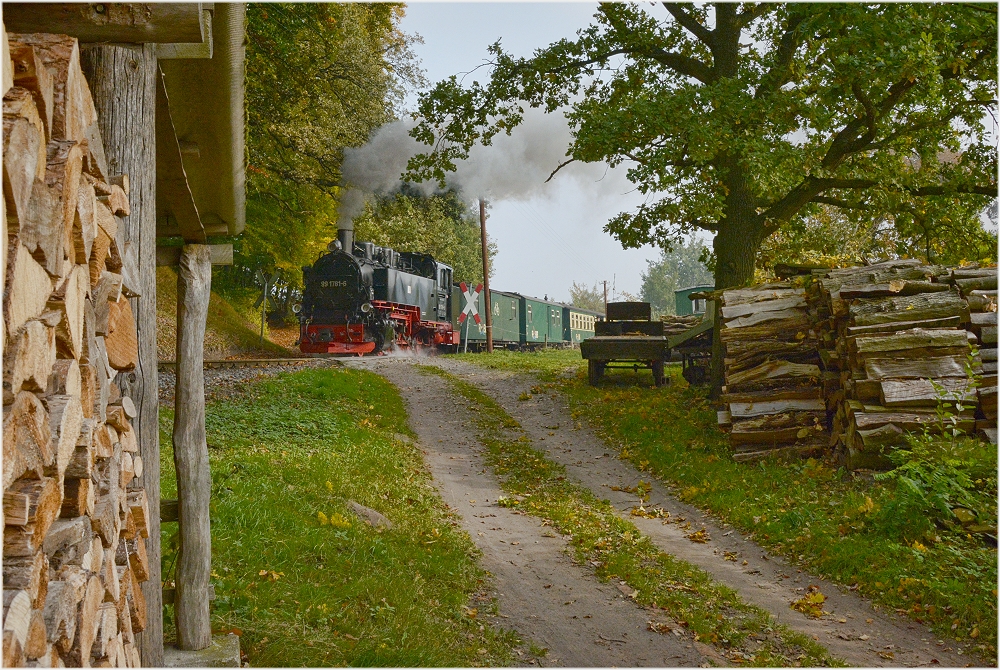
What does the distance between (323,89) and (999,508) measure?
14.5 meters

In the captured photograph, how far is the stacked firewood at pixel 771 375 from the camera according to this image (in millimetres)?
9680

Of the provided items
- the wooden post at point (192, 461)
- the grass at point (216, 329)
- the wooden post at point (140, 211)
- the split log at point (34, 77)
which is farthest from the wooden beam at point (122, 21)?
the grass at point (216, 329)

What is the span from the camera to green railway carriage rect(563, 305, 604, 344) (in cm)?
4344

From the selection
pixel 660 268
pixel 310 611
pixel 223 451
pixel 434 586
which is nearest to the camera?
pixel 310 611

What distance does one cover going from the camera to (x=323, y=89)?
54.0ft

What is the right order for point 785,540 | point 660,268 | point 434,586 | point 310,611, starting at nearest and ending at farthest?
point 310,611, point 434,586, point 785,540, point 660,268

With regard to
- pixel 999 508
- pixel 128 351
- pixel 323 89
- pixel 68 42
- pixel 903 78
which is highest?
pixel 323 89

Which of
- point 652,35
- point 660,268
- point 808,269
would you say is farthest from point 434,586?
point 660,268

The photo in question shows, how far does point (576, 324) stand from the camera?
45875mm

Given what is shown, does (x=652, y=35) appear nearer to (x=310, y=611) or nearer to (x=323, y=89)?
(x=323, y=89)

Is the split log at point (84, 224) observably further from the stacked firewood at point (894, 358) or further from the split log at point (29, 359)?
the stacked firewood at point (894, 358)

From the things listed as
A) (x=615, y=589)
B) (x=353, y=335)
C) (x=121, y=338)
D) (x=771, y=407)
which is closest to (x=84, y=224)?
(x=121, y=338)

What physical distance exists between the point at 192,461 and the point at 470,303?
1011 inches

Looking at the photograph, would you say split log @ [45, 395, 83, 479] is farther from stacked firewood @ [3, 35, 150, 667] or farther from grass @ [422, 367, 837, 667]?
grass @ [422, 367, 837, 667]
